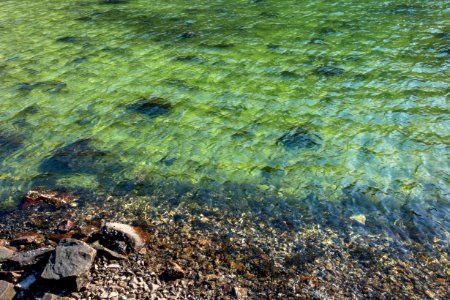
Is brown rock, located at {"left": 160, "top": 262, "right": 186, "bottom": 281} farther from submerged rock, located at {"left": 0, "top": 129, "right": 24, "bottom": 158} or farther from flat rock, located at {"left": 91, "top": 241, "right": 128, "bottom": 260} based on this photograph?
submerged rock, located at {"left": 0, "top": 129, "right": 24, "bottom": 158}

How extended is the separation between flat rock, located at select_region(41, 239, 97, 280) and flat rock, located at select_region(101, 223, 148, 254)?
0.29 m

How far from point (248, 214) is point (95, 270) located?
7.38ft

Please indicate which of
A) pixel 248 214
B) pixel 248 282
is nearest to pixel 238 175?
pixel 248 214

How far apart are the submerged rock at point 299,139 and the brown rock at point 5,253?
467cm

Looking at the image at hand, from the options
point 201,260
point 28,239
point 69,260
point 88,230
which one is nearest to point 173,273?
point 201,260

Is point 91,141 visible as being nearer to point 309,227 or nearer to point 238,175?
point 238,175

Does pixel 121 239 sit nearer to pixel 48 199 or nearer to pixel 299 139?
pixel 48 199

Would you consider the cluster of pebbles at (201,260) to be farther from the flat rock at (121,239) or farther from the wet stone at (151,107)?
the wet stone at (151,107)

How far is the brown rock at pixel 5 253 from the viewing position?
591 centimetres

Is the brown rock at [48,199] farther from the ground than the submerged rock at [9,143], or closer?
closer

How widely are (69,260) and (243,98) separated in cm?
538

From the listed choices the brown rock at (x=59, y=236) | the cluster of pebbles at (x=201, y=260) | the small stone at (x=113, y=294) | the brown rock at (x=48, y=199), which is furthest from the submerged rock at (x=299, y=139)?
the small stone at (x=113, y=294)

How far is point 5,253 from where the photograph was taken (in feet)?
19.6

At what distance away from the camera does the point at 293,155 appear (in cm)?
789
